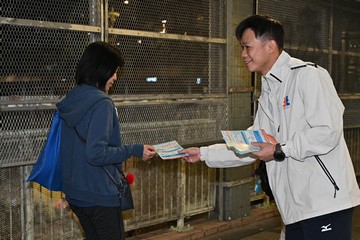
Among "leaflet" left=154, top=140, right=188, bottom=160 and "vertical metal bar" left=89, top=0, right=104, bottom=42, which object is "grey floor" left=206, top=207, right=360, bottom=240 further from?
"vertical metal bar" left=89, top=0, right=104, bottom=42

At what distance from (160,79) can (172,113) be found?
17.8 inches

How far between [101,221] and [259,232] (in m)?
3.63

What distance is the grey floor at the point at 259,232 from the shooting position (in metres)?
6.39

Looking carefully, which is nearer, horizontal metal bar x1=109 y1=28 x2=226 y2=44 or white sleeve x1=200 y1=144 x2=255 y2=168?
white sleeve x1=200 y1=144 x2=255 y2=168

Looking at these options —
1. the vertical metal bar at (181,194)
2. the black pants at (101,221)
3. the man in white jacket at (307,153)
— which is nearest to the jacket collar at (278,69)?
the man in white jacket at (307,153)

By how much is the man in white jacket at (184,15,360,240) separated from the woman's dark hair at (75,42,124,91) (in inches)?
44.6

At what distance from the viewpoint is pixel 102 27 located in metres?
4.93

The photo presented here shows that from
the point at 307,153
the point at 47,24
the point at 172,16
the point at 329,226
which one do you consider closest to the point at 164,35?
the point at 172,16

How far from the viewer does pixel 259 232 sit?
664 cm

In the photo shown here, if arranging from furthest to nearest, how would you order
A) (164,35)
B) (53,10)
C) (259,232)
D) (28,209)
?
(259,232), (164,35), (28,209), (53,10)

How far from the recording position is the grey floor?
21.0 feet

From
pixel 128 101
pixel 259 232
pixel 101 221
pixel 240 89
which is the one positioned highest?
pixel 240 89

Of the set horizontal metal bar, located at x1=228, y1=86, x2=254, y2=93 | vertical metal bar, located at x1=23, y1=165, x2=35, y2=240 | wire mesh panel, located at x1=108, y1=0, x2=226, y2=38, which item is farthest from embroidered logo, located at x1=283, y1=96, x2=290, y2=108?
horizontal metal bar, located at x1=228, y1=86, x2=254, y2=93

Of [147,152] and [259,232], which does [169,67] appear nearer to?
[147,152]
